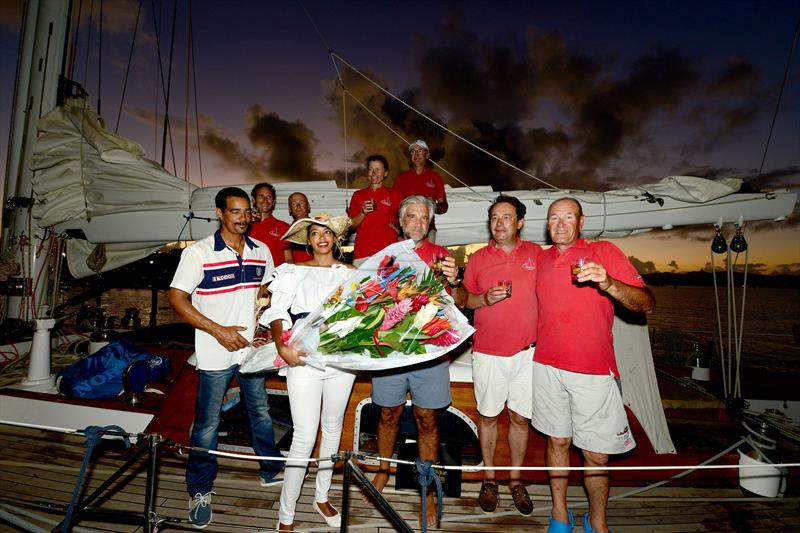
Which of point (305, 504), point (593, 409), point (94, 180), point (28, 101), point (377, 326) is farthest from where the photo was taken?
point (28, 101)

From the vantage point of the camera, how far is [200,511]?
2.56 metres

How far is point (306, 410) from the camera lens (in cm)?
229

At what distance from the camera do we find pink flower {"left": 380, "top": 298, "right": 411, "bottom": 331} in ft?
6.71

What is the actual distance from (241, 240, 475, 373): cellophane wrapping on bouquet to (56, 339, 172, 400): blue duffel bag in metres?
2.92

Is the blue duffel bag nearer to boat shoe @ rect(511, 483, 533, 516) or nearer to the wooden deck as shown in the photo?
the wooden deck

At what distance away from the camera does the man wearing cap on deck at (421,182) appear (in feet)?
13.3

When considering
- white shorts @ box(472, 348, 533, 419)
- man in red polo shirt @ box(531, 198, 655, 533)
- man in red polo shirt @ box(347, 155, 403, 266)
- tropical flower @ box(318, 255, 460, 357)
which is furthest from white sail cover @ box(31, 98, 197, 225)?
man in red polo shirt @ box(531, 198, 655, 533)

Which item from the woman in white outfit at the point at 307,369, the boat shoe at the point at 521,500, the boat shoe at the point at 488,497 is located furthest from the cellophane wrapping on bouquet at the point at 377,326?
the boat shoe at the point at 521,500

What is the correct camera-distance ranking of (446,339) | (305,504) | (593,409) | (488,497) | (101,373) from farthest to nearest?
1. (101,373)
2. (305,504)
3. (488,497)
4. (593,409)
5. (446,339)

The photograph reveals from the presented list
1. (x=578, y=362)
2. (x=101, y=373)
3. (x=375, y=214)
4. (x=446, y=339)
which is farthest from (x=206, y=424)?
(x=578, y=362)

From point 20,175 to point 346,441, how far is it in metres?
6.24

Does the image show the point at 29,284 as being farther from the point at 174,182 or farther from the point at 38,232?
the point at 174,182

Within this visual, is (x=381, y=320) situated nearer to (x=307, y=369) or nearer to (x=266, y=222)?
(x=307, y=369)

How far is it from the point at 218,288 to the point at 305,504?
1.90 m
